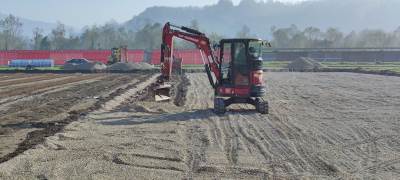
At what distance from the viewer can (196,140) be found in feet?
42.7

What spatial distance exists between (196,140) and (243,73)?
6168 mm

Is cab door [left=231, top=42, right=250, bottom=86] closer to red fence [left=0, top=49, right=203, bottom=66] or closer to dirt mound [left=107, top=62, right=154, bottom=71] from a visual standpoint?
dirt mound [left=107, top=62, right=154, bottom=71]

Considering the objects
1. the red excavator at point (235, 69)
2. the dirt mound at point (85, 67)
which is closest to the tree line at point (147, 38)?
the dirt mound at point (85, 67)

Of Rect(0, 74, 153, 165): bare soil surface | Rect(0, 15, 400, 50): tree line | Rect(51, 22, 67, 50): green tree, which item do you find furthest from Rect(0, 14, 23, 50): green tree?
Rect(0, 74, 153, 165): bare soil surface

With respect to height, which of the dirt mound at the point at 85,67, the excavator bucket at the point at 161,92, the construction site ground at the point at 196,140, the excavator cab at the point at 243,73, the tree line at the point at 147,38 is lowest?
the dirt mound at the point at 85,67

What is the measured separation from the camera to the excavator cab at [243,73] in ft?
60.6

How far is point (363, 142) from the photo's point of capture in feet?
42.4

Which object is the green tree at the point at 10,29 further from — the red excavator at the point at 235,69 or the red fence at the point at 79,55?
the red excavator at the point at 235,69

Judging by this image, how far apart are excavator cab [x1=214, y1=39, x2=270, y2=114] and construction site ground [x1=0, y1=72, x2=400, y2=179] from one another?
0.57 metres

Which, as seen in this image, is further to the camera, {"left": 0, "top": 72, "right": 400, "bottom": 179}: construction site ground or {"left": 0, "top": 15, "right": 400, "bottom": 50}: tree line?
{"left": 0, "top": 15, "right": 400, "bottom": 50}: tree line

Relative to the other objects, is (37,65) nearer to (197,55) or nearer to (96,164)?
(197,55)

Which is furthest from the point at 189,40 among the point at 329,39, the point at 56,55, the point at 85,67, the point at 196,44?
the point at 329,39

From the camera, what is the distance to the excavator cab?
18484 millimetres

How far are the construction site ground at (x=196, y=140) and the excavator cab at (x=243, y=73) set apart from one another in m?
0.57
